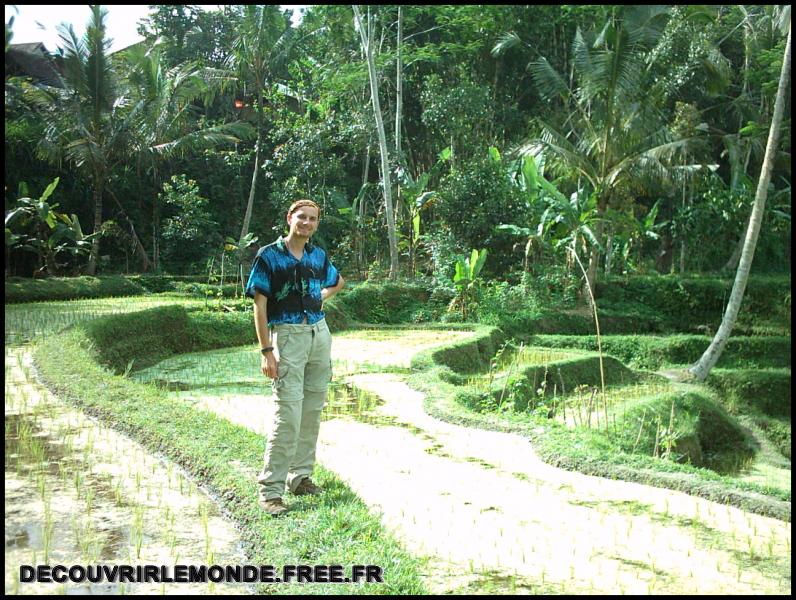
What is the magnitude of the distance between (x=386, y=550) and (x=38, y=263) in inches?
536

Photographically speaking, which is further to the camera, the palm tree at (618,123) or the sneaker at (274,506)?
the palm tree at (618,123)

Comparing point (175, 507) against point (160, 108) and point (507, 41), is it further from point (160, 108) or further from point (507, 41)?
point (160, 108)

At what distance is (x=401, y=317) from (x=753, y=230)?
5778mm

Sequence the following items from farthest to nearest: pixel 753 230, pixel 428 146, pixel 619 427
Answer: pixel 428 146 → pixel 753 230 → pixel 619 427

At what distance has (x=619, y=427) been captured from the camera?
6246 mm

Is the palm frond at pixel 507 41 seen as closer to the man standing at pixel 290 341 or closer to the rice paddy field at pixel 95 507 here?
the rice paddy field at pixel 95 507

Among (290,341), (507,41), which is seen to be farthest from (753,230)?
(507,41)

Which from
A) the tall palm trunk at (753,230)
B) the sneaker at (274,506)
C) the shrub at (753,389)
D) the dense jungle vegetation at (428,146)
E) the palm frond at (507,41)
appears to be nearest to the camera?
the sneaker at (274,506)

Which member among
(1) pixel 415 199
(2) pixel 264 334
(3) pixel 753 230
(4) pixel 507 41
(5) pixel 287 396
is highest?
(4) pixel 507 41

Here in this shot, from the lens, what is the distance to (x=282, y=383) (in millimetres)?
3240

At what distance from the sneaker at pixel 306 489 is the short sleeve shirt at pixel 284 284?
0.73 metres

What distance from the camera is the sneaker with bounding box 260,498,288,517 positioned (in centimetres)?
317

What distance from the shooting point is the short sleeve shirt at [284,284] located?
3256 mm

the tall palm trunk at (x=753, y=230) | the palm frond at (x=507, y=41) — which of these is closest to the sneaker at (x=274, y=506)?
the tall palm trunk at (x=753, y=230)
